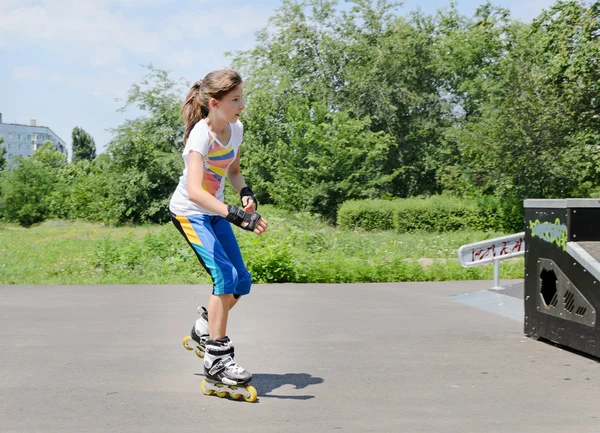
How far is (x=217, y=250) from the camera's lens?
4.72 metres

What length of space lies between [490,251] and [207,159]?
6132 millimetres

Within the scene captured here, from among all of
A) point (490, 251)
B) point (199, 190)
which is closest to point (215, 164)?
point (199, 190)

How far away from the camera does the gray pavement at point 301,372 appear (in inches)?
157

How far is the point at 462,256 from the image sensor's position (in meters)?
9.72

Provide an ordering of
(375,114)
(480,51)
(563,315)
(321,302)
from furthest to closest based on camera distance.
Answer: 1. (480,51)
2. (375,114)
3. (321,302)
4. (563,315)

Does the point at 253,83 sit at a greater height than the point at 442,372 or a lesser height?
greater

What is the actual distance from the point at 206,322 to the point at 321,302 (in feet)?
14.4

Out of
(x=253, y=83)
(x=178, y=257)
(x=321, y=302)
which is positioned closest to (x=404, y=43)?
(x=253, y=83)

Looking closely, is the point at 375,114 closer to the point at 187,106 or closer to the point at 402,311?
the point at 402,311

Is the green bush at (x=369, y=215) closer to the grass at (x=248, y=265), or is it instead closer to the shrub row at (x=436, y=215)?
the shrub row at (x=436, y=215)

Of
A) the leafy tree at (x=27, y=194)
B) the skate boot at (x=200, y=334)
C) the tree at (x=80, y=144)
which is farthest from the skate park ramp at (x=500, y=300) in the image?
the tree at (x=80, y=144)

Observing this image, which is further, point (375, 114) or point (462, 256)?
point (375, 114)

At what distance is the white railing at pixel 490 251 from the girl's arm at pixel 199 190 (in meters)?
5.73

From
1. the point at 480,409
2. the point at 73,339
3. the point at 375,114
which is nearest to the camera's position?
the point at 480,409
